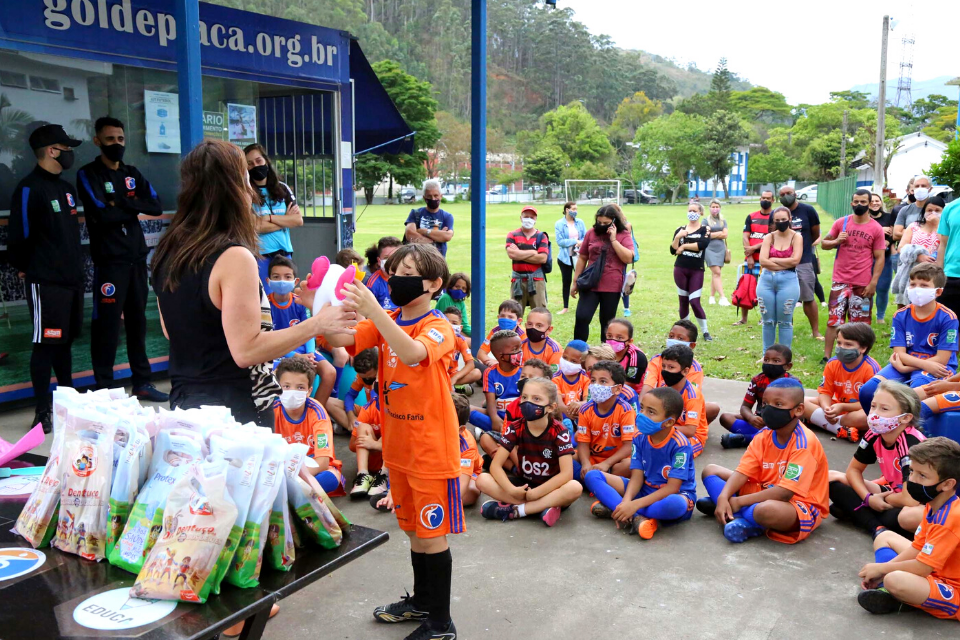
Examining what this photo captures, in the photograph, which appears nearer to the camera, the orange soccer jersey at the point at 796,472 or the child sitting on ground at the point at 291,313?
the orange soccer jersey at the point at 796,472

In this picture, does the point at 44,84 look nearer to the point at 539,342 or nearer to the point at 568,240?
the point at 539,342

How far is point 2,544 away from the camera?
7.52 feet

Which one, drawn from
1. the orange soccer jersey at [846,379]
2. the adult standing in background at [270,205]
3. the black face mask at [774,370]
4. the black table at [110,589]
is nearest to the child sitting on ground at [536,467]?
the black face mask at [774,370]

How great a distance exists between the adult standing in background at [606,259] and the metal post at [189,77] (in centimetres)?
394

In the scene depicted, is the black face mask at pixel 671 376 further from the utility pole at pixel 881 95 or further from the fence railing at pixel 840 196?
the fence railing at pixel 840 196

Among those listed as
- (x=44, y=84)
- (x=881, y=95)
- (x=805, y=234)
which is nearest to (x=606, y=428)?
(x=805, y=234)

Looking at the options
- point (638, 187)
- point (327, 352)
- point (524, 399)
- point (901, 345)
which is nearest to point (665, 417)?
point (524, 399)

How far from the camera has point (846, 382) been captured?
6109 millimetres

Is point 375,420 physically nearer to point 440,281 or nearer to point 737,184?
point 440,281

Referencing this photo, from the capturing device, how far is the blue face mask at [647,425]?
4.48 m

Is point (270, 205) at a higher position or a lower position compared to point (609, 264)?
higher

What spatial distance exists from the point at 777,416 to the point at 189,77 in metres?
3.97

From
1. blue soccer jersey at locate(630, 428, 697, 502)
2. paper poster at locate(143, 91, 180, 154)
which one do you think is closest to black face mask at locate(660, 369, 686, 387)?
blue soccer jersey at locate(630, 428, 697, 502)

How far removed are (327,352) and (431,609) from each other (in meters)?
3.84
